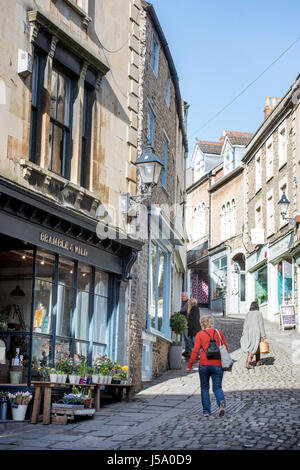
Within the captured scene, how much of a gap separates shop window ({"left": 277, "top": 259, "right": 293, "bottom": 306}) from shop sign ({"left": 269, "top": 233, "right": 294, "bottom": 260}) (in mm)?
474

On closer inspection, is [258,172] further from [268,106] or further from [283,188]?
[283,188]

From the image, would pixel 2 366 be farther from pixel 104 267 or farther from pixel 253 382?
pixel 253 382

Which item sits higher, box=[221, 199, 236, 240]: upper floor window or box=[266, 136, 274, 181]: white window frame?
box=[266, 136, 274, 181]: white window frame

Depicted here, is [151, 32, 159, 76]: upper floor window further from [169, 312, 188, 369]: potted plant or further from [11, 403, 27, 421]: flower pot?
[11, 403, 27, 421]: flower pot


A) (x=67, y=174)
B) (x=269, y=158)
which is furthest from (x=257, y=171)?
(x=67, y=174)

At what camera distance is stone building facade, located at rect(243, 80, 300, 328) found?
2903 cm

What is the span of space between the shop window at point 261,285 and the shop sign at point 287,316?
5.04 metres

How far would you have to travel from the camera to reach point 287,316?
27.6 m

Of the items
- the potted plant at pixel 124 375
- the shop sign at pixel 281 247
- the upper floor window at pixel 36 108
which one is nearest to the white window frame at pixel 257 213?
the shop sign at pixel 281 247

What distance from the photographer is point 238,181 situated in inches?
1553

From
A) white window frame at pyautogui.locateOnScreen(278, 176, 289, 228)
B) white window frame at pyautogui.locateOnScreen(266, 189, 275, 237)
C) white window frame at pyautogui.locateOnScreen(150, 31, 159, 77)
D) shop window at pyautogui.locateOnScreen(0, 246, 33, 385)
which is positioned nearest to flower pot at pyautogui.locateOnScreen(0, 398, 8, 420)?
shop window at pyautogui.locateOnScreen(0, 246, 33, 385)

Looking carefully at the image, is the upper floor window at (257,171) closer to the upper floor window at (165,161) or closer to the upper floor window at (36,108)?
the upper floor window at (165,161)

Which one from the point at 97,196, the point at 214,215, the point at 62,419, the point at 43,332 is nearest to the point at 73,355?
the point at 43,332

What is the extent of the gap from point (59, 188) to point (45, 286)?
1.65 metres
